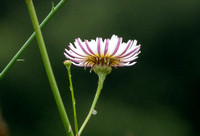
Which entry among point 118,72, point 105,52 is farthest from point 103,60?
point 118,72

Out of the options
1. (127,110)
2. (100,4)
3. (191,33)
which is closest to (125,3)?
(100,4)

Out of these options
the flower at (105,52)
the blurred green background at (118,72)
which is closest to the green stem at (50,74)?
the flower at (105,52)

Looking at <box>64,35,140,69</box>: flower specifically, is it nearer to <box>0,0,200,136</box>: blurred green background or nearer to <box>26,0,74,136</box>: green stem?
<box>26,0,74,136</box>: green stem

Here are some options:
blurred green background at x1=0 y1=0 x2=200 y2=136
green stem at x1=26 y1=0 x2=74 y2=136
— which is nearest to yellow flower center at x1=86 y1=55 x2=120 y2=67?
green stem at x1=26 y1=0 x2=74 y2=136

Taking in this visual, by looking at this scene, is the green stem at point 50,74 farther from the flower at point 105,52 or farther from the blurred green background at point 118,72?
the blurred green background at point 118,72

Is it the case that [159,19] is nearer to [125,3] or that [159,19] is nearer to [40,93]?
[125,3]

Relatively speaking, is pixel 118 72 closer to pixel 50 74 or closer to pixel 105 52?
pixel 105 52
